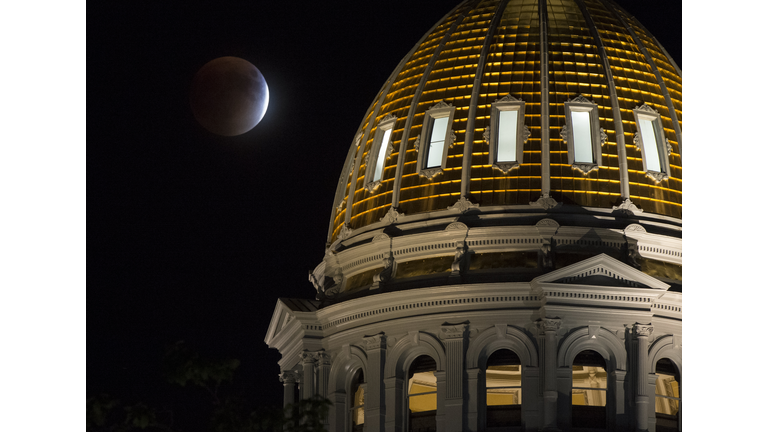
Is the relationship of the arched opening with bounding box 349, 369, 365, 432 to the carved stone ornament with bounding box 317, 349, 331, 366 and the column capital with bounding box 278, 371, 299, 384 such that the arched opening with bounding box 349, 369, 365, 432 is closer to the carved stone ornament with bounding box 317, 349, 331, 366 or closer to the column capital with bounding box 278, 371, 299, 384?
the carved stone ornament with bounding box 317, 349, 331, 366

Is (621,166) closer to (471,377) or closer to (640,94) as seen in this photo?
(640,94)

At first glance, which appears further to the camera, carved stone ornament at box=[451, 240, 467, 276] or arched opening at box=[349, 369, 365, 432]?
arched opening at box=[349, 369, 365, 432]

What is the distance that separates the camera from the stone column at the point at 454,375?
62.3m

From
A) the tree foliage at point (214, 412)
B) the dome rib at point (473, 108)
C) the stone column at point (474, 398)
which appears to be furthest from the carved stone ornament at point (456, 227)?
the tree foliage at point (214, 412)

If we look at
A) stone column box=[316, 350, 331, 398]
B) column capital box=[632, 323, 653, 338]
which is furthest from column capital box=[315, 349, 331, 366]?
column capital box=[632, 323, 653, 338]

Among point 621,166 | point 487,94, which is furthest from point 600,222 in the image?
point 487,94

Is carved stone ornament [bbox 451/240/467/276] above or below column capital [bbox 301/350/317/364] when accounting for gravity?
above

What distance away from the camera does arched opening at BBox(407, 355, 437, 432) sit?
64.7m

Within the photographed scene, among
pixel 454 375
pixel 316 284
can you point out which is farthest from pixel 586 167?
pixel 316 284

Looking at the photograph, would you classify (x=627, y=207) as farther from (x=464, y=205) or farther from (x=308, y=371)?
(x=308, y=371)

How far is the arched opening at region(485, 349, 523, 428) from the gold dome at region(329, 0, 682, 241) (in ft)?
19.7

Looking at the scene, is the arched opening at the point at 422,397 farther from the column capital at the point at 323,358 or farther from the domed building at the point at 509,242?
the column capital at the point at 323,358

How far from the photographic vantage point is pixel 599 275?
61.9 m

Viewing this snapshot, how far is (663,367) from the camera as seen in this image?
6444 cm
